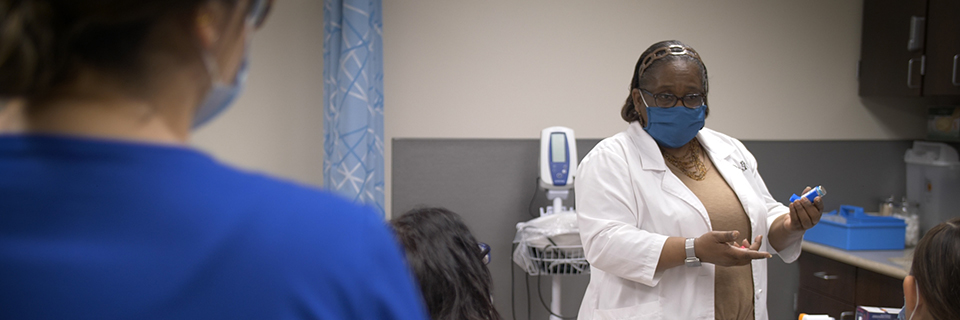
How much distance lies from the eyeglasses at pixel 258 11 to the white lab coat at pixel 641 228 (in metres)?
1.21

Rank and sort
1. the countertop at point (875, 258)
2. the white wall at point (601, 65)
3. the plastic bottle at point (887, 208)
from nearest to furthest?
1. the countertop at point (875, 258)
2. the white wall at point (601, 65)
3. the plastic bottle at point (887, 208)

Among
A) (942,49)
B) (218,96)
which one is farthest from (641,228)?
(942,49)

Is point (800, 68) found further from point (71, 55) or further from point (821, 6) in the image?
point (71, 55)

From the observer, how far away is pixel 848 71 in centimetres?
327

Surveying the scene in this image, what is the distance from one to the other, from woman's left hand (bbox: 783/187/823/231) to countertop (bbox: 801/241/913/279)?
1.12 meters

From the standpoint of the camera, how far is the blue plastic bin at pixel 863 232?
2.71 metres

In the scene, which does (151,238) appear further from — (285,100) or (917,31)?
(917,31)

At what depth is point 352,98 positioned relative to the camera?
2.42 m

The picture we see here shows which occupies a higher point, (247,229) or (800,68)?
(800,68)

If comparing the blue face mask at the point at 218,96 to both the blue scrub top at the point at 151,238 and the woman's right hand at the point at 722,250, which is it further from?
the woman's right hand at the point at 722,250

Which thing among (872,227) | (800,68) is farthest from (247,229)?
(800,68)

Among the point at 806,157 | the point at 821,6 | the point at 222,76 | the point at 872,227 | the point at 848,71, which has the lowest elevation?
the point at 872,227

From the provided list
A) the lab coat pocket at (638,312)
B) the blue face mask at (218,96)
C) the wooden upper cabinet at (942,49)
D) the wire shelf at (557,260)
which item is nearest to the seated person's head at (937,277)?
the lab coat pocket at (638,312)

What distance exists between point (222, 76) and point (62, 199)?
0.12 meters
